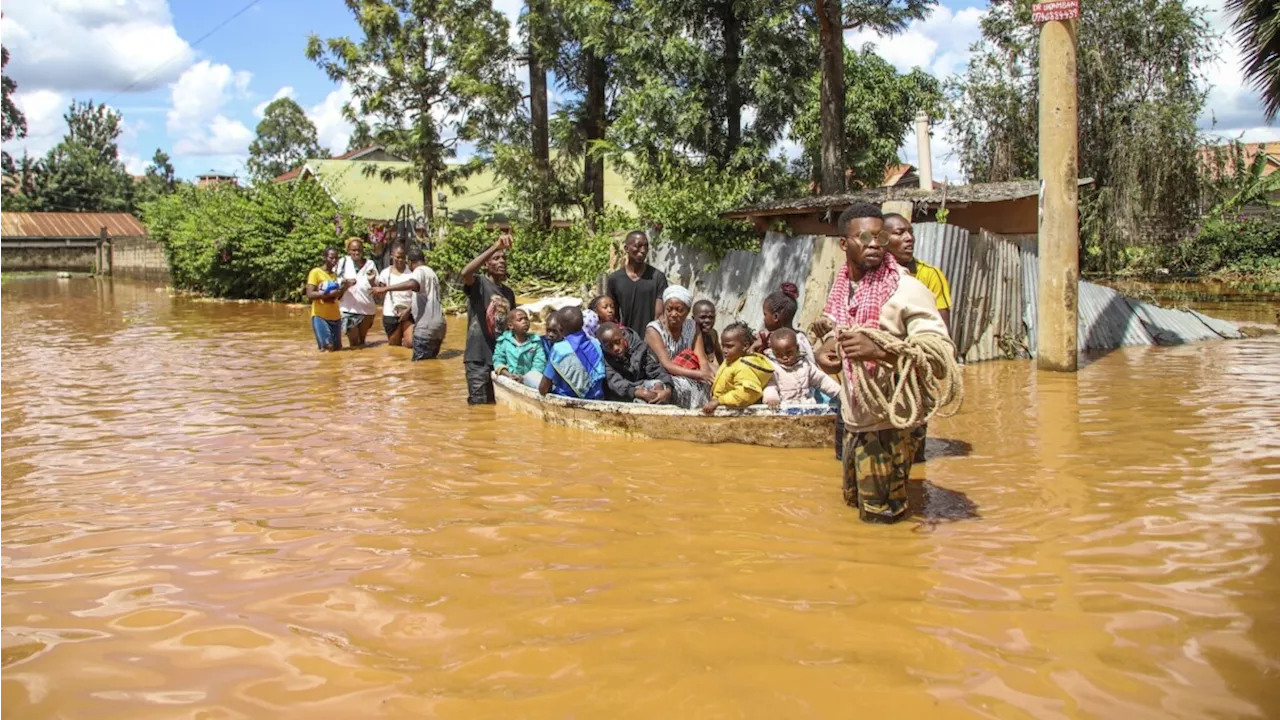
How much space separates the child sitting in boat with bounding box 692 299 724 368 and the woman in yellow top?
280 inches

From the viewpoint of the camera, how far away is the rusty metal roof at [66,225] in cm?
4741

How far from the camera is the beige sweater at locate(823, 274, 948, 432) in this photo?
4.71m

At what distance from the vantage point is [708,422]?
721 cm

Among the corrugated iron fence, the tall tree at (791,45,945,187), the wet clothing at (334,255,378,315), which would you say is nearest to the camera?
the corrugated iron fence

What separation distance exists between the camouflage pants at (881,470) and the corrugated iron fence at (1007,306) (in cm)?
658

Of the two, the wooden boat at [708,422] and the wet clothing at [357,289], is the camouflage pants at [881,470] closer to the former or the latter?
the wooden boat at [708,422]

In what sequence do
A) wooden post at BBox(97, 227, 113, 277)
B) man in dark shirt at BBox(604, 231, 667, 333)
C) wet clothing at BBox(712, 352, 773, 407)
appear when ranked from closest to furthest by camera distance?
wet clothing at BBox(712, 352, 773, 407) < man in dark shirt at BBox(604, 231, 667, 333) < wooden post at BBox(97, 227, 113, 277)

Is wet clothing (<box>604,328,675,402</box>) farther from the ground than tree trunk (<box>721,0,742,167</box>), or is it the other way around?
tree trunk (<box>721,0,742,167</box>)

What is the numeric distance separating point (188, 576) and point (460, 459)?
2.67m

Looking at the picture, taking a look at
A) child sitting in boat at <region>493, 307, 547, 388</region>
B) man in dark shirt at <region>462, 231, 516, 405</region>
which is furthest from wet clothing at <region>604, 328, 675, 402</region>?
man in dark shirt at <region>462, 231, 516, 405</region>

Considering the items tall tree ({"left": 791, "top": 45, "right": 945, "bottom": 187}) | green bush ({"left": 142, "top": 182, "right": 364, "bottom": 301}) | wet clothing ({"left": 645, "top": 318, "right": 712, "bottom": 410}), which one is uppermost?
tall tree ({"left": 791, "top": 45, "right": 945, "bottom": 187})

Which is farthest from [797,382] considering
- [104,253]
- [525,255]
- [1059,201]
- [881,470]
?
[104,253]

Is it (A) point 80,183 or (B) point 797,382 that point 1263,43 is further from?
(A) point 80,183

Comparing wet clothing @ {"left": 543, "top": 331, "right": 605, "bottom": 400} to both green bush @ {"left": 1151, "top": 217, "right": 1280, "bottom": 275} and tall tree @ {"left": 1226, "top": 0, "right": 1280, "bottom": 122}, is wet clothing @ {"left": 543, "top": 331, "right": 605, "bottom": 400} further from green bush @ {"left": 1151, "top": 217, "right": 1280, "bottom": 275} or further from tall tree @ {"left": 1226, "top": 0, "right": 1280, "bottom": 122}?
green bush @ {"left": 1151, "top": 217, "right": 1280, "bottom": 275}
